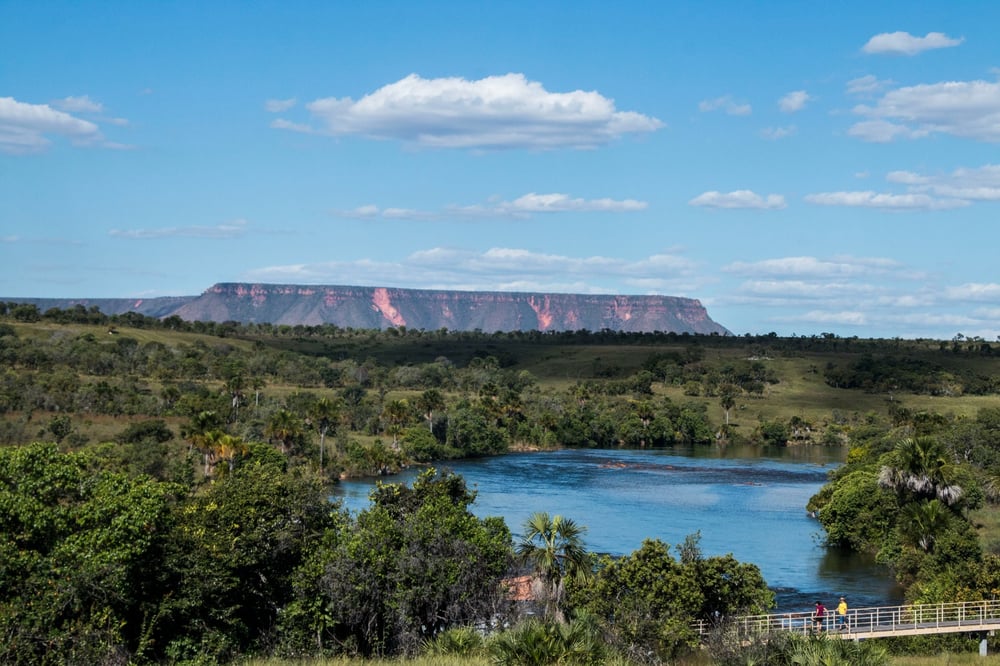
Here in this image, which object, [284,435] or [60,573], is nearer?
[60,573]

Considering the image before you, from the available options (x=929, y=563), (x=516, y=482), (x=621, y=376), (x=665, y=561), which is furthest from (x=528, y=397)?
(x=665, y=561)

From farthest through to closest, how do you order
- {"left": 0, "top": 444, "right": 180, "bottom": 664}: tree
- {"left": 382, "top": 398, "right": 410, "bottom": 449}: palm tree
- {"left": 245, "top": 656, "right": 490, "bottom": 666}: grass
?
{"left": 382, "top": 398, "right": 410, "bottom": 449}: palm tree → {"left": 0, "top": 444, "right": 180, "bottom": 664}: tree → {"left": 245, "top": 656, "right": 490, "bottom": 666}: grass

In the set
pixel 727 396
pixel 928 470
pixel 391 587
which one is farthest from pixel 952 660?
pixel 727 396

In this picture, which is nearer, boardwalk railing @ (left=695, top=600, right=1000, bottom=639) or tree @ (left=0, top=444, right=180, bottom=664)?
tree @ (left=0, top=444, right=180, bottom=664)

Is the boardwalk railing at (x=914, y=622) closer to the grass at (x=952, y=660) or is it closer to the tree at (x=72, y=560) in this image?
the grass at (x=952, y=660)

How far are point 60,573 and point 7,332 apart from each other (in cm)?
13189

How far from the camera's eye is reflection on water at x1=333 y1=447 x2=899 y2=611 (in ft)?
206

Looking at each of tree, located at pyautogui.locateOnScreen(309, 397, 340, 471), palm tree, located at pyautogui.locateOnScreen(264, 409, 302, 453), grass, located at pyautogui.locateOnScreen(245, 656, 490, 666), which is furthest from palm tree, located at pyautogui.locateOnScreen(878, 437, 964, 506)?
tree, located at pyautogui.locateOnScreen(309, 397, 340, 471)

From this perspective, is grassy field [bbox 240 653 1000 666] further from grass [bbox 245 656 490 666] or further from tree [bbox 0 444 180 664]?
tree [bbox 0 444 180 664]

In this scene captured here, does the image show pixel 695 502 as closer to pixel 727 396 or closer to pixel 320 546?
pixel 320 546

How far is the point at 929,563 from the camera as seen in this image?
52625mm

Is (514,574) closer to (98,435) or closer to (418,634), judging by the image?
(418,634)

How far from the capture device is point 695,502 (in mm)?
87375

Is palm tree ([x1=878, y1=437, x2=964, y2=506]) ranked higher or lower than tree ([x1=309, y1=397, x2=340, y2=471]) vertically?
higher
